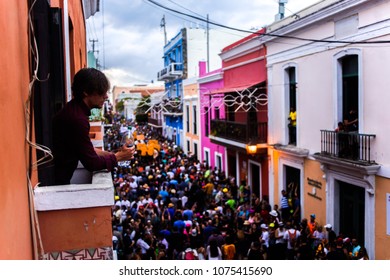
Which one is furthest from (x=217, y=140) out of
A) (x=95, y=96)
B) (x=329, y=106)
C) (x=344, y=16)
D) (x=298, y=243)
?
(x=95, y=96)

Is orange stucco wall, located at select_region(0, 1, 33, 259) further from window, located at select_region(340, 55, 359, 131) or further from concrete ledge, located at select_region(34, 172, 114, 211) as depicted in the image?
window, located at select_region(340, 55, 359, 131)

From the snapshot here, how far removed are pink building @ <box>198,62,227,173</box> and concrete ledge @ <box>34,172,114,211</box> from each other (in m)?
15.4

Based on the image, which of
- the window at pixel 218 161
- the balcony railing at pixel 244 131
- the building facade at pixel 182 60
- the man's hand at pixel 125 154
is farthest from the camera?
the building facade at pixel 182 60

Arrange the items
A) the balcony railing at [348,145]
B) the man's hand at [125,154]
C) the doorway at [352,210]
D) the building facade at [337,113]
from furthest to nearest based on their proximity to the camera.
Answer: the doorway at [352,210]
the balcony railing at [348,145]
the building facade at [337,113]
the man's hand at [125,154]

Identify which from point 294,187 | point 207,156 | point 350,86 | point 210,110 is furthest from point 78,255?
point 207,156

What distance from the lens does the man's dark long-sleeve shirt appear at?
2.64 meters

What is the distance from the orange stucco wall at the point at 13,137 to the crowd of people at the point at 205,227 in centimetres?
160

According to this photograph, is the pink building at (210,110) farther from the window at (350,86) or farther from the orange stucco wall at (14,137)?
the orange stucco wall at (14,137)

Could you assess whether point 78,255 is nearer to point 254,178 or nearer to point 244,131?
point 244,131

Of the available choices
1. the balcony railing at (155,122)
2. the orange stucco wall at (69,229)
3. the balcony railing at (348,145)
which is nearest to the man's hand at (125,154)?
the orange stucco wall at (69,229)

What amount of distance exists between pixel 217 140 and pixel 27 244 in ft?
50.7

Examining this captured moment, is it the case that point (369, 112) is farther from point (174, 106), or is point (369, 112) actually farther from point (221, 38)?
point (174, 106)

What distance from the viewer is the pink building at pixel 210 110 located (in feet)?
62.8

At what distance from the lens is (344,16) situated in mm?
9633
